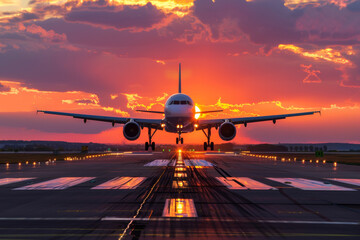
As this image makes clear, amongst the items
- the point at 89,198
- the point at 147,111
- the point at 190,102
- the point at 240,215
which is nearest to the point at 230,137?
the point at 190,102

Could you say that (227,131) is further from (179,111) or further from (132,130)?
(132,130)

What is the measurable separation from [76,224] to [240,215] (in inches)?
213

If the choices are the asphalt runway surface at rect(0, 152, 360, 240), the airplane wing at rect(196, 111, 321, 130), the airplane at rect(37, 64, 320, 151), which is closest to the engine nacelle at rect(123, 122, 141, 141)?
the airplane at rect(37, 64, 320, 151)

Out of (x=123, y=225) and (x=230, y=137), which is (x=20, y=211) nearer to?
(x=123, y=225)

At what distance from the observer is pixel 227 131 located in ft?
152

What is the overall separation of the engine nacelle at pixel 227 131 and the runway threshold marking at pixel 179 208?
2861cm

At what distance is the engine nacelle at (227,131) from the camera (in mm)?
46250

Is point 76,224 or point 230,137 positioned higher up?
point 230,137

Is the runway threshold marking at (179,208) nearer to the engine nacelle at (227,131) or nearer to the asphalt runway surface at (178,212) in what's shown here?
the asphalt runway surface at (178,212)

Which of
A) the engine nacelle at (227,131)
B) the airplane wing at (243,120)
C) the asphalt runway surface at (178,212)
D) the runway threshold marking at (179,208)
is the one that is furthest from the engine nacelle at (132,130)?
the runway threshold marking at (179,208)

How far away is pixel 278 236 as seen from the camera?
10828 mm

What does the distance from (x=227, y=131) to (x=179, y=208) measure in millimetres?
31472

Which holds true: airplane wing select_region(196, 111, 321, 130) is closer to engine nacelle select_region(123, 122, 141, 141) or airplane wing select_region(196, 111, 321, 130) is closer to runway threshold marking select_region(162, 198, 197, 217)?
engine nacelle select_region(123, 122, 141, 141)

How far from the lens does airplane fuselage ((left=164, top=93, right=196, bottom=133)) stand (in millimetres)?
42781
